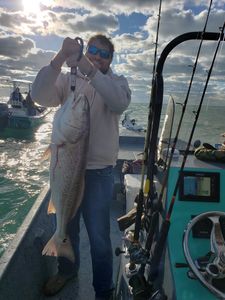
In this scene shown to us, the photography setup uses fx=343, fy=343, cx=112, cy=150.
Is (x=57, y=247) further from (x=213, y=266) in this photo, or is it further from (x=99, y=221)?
(x=213, y=266)

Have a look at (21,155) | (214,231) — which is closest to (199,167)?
(214,231)

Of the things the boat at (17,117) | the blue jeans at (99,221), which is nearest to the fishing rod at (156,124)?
the blue jeans at (99,221)

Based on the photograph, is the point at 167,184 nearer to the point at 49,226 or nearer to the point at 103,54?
the point at 103,54

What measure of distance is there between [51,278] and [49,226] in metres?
0.92

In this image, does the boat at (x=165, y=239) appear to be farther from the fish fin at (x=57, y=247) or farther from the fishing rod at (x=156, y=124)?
the fish fin at (x=57, y=247)

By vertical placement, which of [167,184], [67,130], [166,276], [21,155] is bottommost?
Answer: [21,155]

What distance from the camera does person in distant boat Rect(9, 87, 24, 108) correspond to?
3253 centimetres

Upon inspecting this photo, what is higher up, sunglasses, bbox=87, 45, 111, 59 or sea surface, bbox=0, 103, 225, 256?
sunglasses, bbox=87, 45, 111, 59

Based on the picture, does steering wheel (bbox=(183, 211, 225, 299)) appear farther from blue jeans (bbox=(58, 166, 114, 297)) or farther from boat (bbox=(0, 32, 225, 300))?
blue jeans (bbox=(58, 166, 114, 297))

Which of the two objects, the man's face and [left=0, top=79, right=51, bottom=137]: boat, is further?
[left=0, top=79, right=51, bottom=137]: boat

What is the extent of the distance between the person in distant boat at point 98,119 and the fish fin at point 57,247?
0.45m

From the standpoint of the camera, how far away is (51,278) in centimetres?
415

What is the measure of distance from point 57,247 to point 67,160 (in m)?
0.83

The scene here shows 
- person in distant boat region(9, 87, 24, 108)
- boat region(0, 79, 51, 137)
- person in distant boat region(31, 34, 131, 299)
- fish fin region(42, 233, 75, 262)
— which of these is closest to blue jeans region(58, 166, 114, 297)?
person in distant boat region(31, 34, 131, 299)
